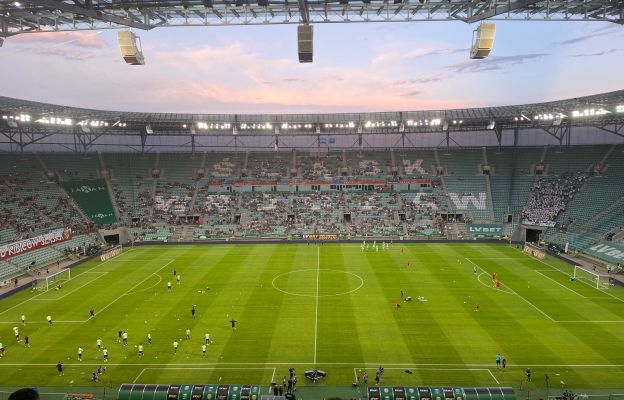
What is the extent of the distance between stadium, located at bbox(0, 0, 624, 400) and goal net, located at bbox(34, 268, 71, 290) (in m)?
0.41

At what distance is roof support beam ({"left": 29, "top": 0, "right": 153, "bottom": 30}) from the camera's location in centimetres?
1555

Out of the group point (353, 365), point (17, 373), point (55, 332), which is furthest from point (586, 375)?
point (55, 332)

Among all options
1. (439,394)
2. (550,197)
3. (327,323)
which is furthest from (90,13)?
(550,197)

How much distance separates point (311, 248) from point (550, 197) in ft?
137

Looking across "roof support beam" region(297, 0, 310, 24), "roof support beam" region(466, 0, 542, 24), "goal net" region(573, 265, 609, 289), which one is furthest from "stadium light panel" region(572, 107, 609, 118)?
"roof support beam" region(297, 0, 310, 24)

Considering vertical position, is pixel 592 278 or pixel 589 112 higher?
pixel 589 112

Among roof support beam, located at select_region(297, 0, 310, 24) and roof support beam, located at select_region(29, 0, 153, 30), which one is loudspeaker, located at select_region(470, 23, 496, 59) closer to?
roof support beam, located at select_region(297, 0, 310, 24)

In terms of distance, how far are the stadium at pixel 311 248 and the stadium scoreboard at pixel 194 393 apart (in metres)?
0.10

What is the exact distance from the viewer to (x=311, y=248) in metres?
65.3

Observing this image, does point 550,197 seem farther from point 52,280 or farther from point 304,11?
point 52,280

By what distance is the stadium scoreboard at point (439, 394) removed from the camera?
21938 mm

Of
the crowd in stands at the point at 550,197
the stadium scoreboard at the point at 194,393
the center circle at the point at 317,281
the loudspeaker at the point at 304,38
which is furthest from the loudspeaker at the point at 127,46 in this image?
the crowd in stands at the point at 550,197

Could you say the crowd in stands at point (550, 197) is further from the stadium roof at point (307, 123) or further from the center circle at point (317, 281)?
the center circle at point (317, 281)

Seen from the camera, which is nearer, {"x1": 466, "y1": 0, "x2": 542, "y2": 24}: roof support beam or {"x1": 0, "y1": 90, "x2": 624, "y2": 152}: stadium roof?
{"x1": 466, "y1": 0, "x2": 542, "y2": 24}: roof support beam
